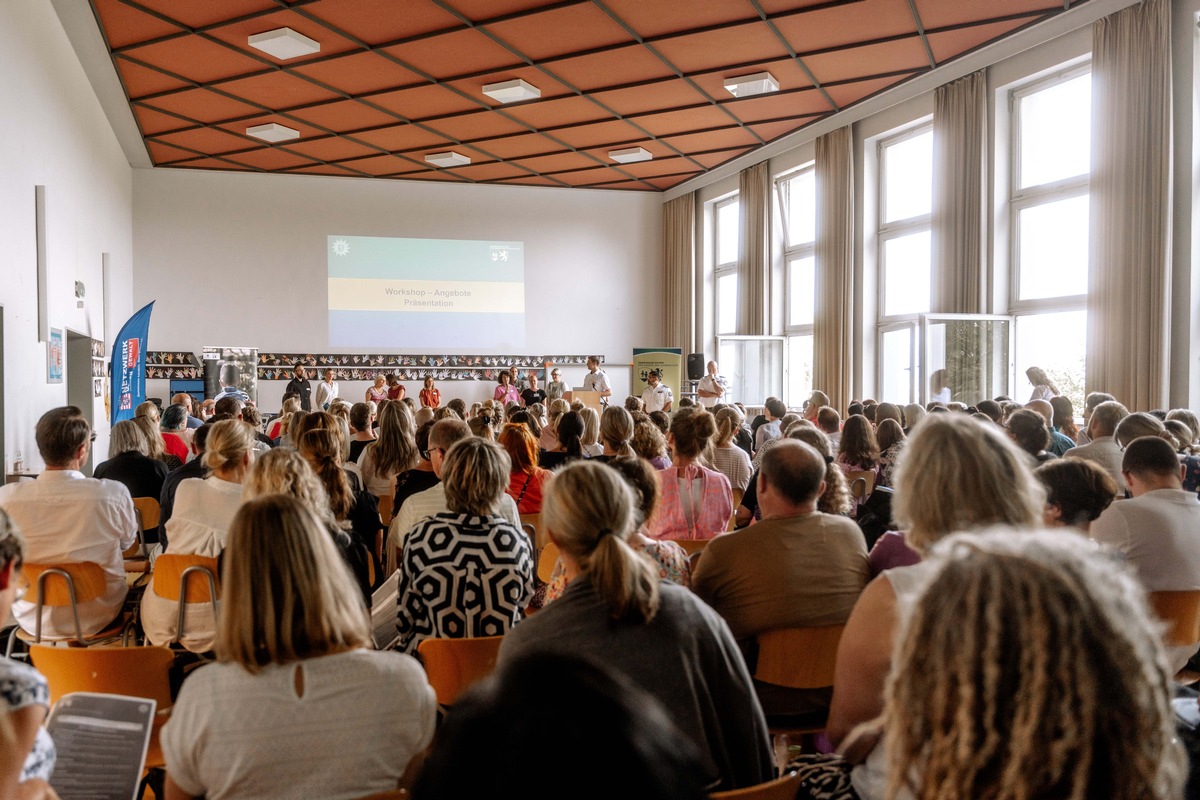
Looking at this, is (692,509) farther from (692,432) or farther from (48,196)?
(48,196)

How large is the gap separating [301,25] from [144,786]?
790cm

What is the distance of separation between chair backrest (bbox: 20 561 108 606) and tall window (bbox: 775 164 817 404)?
35.7 feet

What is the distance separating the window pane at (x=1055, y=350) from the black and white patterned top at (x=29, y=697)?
9.17 meters

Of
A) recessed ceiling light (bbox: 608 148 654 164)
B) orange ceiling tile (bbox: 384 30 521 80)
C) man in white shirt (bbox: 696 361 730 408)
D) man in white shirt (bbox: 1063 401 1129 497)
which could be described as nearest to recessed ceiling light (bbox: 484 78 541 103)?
orange ceiling tile (bbox: 384 30 521 80)

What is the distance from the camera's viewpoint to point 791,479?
8.89 feet

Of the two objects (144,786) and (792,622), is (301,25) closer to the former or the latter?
(144,786)

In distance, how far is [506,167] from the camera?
14633 millimetres

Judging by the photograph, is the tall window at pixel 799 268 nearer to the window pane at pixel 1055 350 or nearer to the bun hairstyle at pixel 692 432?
the window pane at pixel 1055 350

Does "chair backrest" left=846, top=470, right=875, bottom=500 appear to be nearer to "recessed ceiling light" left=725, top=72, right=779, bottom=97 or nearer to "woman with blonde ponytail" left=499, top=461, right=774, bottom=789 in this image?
"woman with blonde ponytail" left=499, top=461, right=774, bottom=789

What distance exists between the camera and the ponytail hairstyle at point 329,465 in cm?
391

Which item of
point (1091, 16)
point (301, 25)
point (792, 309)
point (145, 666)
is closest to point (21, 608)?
point (145, 666)

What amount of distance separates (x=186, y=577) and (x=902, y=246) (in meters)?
10.0

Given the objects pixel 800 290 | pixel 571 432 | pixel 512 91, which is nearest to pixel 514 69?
pixel 512 91

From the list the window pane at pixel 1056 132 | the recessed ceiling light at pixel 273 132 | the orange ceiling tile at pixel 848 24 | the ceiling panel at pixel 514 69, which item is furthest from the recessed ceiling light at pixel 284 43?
the window pane at pixel 1056 132
